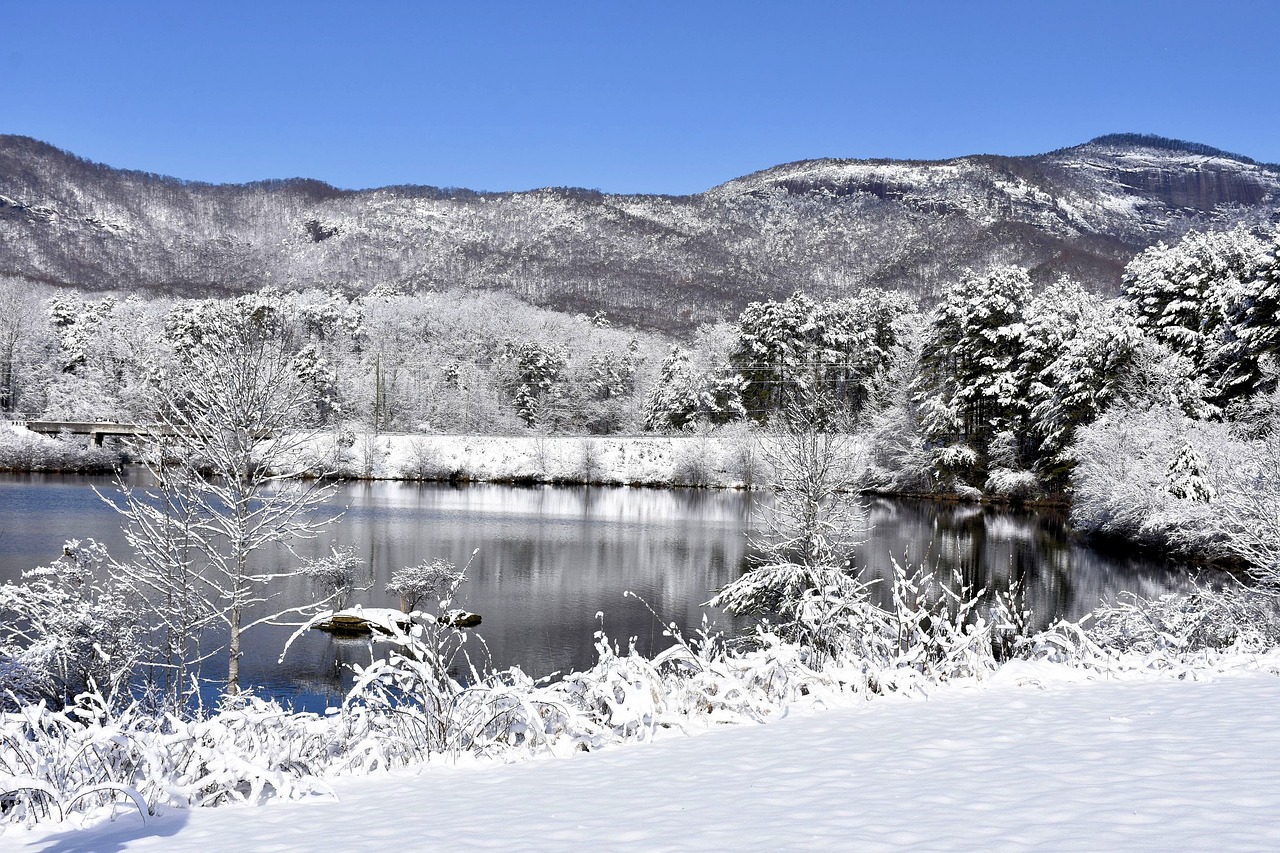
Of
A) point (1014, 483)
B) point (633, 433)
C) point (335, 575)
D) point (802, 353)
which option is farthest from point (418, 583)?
point (633, 433)

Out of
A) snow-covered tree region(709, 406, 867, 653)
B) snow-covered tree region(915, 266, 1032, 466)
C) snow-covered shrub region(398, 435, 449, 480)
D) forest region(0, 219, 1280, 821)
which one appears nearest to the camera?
forest region(0, 219, 1280, 821)

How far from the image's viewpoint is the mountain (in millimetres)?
120812

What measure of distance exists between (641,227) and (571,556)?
13023cm

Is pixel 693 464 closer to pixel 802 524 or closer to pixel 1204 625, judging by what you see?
pixel 802 524

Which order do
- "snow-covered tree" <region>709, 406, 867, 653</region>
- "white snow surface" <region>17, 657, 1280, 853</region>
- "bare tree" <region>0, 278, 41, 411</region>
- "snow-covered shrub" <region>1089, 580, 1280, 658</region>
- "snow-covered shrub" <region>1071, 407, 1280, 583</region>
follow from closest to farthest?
"white snow surface" <region>17, 657, 1280, 853</region> < "snow-covered shrub" <region>1089, 580, 1280, 658</region> < "snow-covered tree" <region>709, 406, 867, 653</region> < "snow-covered shrub" <region>1071, 407, 1280, 583</region> < "bare tree" <region>0, 278, 41, 411</region>

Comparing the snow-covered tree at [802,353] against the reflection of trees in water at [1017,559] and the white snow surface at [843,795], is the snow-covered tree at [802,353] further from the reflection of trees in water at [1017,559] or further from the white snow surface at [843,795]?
the white snow surface at [843,795]

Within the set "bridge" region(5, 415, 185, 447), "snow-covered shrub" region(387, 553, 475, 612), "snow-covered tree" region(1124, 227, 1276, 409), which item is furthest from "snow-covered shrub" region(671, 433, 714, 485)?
"snow-covered shrub" region(387, 553, 475, 612)

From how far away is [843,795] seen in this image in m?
4.08

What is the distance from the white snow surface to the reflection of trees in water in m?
9.45

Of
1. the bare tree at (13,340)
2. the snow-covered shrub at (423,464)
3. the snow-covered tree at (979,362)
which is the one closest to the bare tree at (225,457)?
the snow-covered tree at (979,362)

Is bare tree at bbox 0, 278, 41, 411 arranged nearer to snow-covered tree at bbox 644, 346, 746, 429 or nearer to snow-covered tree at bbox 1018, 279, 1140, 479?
snow-covered tree at bbox 644, 346, 746, 429

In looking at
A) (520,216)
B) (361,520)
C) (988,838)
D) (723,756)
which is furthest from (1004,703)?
(520,216)

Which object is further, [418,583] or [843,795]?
[418,583]

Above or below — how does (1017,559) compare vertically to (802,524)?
below
